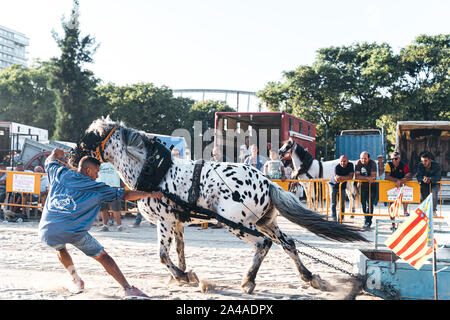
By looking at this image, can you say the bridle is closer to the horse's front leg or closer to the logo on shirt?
the logo on shirt

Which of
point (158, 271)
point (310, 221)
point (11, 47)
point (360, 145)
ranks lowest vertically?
point (158, 271)

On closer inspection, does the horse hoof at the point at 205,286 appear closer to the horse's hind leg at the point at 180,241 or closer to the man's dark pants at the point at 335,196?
the horse's hind leg at the point at 180,241

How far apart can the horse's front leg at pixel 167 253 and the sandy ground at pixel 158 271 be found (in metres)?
0.13

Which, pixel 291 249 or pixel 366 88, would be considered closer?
pixel 291 249

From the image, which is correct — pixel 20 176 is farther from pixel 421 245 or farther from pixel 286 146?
pixel 421 245

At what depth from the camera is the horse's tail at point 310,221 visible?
516cm

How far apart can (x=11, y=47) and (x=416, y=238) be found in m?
145

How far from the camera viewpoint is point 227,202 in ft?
16.2

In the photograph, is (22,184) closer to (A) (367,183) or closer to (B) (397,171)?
(A) (367,183)

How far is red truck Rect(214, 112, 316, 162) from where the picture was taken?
16109 millimetres

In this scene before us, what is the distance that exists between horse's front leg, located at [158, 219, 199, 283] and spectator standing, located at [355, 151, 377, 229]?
6476mm

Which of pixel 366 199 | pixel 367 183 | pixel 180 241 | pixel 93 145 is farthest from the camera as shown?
pixel 367 183

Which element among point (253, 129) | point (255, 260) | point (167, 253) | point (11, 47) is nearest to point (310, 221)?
point (255, 260)
